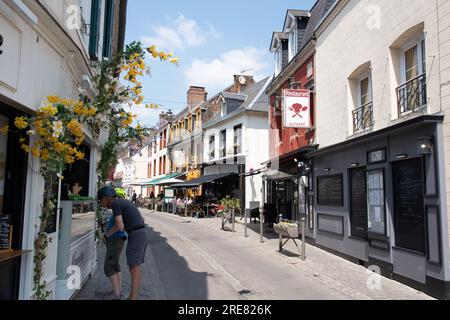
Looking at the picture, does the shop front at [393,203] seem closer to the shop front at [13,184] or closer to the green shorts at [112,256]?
the green shorts at [112,256]

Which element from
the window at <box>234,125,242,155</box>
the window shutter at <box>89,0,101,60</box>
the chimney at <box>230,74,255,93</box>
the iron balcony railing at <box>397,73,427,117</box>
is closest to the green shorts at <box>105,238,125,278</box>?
the window shutter at <box>89,0,101,60</box>

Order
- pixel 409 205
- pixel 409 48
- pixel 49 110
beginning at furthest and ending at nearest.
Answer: pixel 409 48 < pixel 409 205 < pixel 49 110

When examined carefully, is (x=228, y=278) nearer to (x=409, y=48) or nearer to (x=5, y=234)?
(x=5, y=234)

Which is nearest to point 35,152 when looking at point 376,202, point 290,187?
point 376,202

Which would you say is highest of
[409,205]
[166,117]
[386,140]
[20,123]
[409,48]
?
[166,117]

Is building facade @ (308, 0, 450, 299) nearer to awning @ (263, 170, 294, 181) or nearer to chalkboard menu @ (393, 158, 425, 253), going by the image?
chalkboard menu @ (393, 158, 425, 253)

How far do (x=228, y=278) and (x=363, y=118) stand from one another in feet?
16.5

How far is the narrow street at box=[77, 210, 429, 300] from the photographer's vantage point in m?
6.60

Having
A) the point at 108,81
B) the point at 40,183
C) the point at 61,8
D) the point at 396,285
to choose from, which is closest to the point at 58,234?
the point at 40,183

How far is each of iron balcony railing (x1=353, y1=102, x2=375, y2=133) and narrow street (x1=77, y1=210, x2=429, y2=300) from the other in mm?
3314

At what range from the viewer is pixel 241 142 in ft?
81.5

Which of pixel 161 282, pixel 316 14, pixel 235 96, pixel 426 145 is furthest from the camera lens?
pixel 235 96
